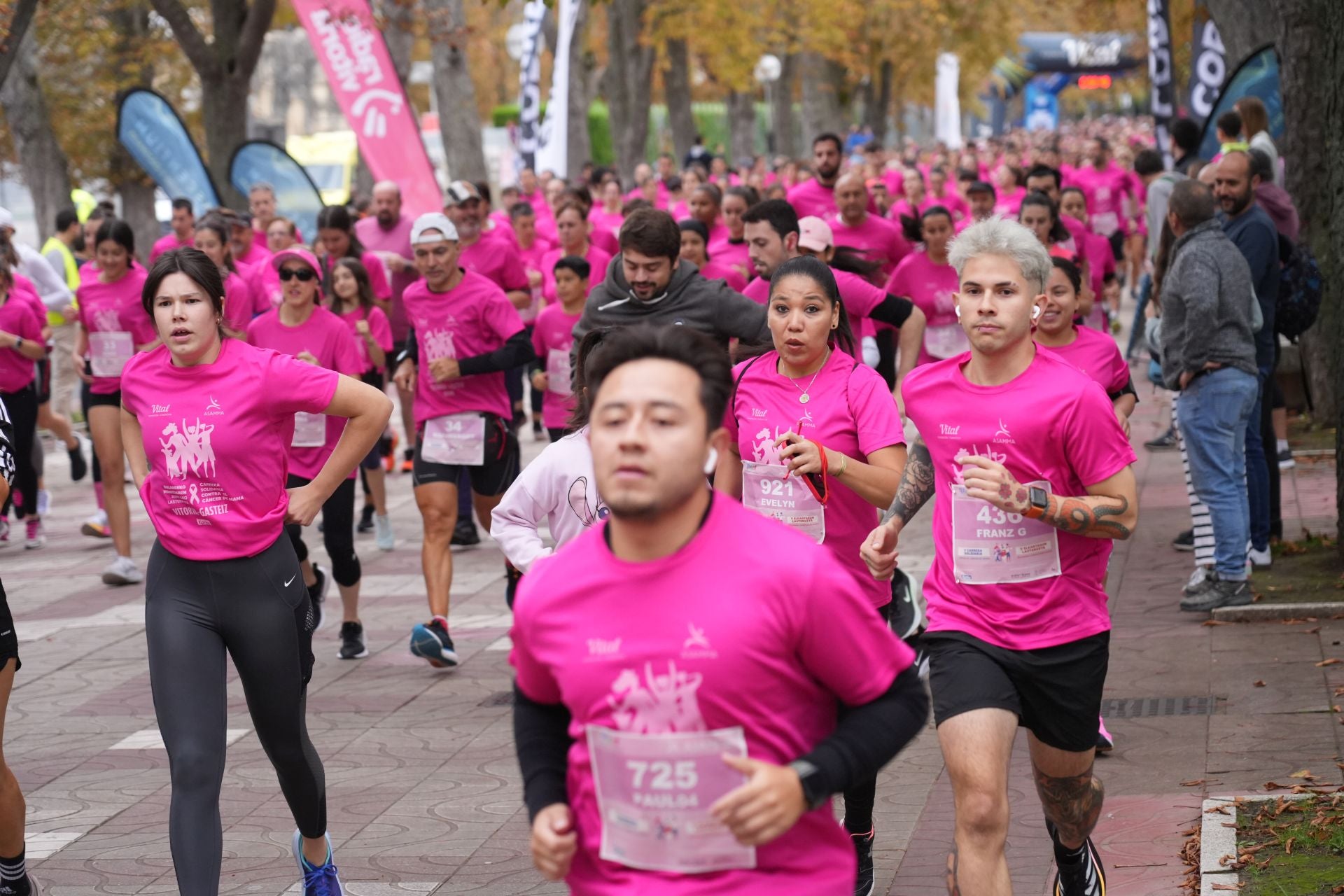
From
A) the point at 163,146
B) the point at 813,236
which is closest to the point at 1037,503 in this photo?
the point at 813,236

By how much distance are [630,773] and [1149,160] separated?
1408 centimetres

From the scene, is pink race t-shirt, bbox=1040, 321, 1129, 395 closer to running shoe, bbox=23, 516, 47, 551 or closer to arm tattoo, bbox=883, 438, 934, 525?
arm tattoo, bbox=883, 438, 934, 525

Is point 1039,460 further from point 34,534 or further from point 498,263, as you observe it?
point 34,534

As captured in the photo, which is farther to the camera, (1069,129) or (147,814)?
(1069,129)

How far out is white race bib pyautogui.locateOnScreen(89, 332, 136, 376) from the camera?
1147cm

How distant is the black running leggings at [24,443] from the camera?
39.1ft

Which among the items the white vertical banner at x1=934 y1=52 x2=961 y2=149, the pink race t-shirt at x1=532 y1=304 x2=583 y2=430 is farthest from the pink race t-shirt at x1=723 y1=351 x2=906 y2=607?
the white vertical banner at x1=934 y1=52 x2=961 y2=149

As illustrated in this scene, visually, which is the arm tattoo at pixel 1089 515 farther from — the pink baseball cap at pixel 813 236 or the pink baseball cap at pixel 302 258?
the pink baseball cap at pixel 302 258

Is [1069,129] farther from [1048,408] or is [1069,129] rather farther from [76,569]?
[1048,408]

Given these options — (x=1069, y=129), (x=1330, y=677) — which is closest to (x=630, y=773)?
(x=1330, y=677)

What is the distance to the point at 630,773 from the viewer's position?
9.96 feet

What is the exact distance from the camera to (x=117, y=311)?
38.4 feet

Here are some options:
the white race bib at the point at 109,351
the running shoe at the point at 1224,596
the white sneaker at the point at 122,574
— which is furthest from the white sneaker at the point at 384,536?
the running shoe at the point at 1224,596

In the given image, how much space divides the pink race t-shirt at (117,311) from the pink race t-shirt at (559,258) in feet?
9.03
